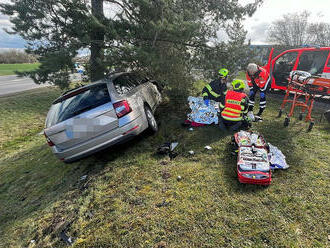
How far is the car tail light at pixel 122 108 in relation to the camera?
323 cm

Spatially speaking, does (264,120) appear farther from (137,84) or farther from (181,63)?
(137,84)

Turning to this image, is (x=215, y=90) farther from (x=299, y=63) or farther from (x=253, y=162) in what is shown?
(x=299, y=63)

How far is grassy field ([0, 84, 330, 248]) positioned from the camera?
201cm

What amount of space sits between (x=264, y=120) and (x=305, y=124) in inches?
37.2

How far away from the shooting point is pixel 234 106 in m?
3.99

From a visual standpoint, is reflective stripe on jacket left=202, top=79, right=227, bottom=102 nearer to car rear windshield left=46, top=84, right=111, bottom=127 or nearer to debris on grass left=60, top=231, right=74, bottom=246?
car rear windshield left=46, top=84, right=111, bottom=127

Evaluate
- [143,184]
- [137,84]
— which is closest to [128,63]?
[137,84]

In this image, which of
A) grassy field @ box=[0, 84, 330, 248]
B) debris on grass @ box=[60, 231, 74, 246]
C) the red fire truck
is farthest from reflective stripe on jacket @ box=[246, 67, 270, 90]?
debris on grass @ box=[60, 231, 74, 246]

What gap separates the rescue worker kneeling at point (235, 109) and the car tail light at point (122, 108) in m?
2.29

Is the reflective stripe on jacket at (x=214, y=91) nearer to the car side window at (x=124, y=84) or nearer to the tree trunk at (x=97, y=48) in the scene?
the car side window at (x=124, y=84)

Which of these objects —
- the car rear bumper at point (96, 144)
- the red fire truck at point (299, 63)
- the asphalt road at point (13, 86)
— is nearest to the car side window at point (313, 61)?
the red fire truck at point (299, 63)

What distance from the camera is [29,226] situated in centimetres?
254

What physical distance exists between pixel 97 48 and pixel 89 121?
2.48 metres

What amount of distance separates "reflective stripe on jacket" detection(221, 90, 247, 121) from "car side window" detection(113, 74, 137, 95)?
2286 millimetres
